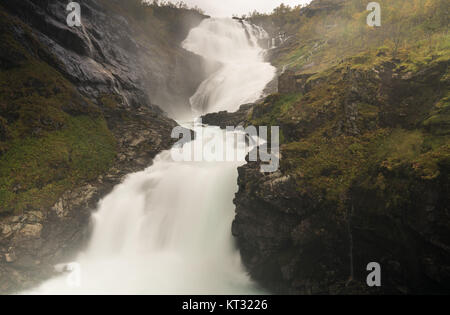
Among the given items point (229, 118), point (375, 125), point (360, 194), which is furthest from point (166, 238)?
point (229, 118)

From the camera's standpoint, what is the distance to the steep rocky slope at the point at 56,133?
11023 millimetres

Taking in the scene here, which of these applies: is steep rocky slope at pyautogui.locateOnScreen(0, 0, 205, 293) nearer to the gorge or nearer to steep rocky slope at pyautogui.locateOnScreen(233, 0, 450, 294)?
the gorge

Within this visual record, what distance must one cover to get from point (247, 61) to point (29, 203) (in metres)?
42.2

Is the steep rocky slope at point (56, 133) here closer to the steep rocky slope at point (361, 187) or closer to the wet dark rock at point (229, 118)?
the wet dark rock at point (229, 118)

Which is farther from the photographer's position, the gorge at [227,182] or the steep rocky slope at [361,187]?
the gorge at [227,182]

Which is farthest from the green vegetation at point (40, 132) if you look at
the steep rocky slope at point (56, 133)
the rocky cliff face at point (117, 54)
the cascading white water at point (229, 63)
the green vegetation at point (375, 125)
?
the cascading white water at point (229, 63)

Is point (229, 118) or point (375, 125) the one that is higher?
point (229, 118)

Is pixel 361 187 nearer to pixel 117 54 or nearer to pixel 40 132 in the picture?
pixel 40 132

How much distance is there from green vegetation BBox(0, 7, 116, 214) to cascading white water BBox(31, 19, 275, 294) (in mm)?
2624

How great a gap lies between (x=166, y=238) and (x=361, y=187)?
368 inches

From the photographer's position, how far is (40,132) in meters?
14.6

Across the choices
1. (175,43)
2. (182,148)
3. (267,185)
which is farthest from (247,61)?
(267,185)

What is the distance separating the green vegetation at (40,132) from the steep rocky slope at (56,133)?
0.05 meters

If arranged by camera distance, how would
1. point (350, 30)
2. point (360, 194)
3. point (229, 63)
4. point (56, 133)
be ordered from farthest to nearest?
point (229, 63) → point (350, 30) → point (56, 133) → point (360, 194)
